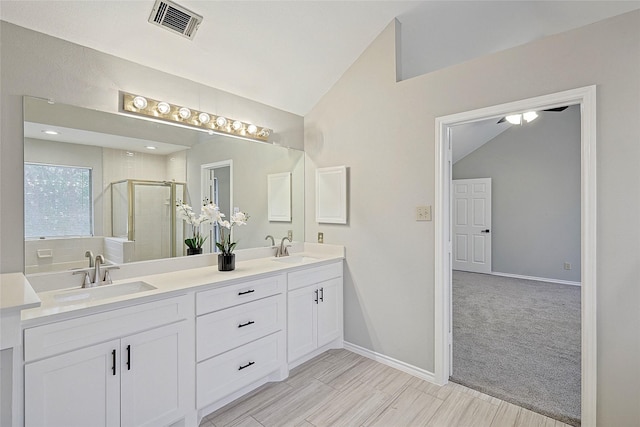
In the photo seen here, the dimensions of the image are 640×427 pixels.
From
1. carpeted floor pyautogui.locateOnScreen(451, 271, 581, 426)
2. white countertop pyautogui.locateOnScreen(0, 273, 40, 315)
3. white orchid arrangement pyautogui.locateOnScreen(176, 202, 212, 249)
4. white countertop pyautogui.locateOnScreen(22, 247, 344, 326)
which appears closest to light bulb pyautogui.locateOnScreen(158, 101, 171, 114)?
white orchid arrangement pyautogui.locateOnScreen(176, 202, 212, 249)

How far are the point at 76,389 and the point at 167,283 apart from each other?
656 millimetres

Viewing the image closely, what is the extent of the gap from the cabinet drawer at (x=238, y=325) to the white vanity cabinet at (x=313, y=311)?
0.15 metres

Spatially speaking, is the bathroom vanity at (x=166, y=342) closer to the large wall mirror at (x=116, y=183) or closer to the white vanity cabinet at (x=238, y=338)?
the white vanity cabinet at (x=238, y=338)

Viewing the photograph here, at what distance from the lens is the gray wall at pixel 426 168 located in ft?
5.50

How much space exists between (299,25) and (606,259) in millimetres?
2551

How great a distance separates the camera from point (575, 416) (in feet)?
6.36

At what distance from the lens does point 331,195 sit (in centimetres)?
304

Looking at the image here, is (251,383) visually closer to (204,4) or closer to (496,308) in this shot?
(204,4)

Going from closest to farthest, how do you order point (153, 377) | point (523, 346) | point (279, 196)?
point (153, 377)
point (523, 346)
point (279, 196)

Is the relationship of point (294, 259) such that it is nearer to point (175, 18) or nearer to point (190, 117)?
point (190, 117)

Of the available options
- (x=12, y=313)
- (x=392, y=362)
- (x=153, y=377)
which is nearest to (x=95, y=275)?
(x=153, y=377)

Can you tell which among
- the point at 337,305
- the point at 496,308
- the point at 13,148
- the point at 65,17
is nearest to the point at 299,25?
the point at 65,17

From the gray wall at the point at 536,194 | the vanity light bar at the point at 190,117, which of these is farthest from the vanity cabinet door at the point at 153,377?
the gray wall at the point at 536,194

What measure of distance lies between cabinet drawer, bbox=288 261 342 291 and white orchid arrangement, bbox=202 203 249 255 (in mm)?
542
